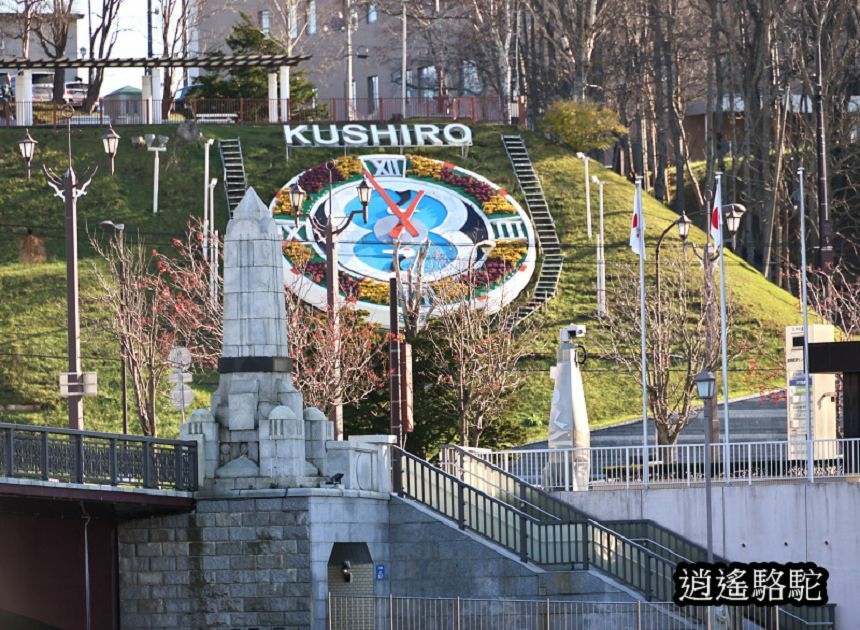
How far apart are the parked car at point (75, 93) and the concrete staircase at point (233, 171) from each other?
11696 millimetres

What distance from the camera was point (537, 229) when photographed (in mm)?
71312

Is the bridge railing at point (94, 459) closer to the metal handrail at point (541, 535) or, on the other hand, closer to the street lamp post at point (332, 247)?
the metal handrail at point (541, 535)

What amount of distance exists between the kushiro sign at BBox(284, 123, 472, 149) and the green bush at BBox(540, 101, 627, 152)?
334cm

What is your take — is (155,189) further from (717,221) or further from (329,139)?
(717,221)

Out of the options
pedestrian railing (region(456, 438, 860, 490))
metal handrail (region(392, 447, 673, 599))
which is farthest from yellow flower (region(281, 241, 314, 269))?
metal handrail (region(392, 447, 673, 599))

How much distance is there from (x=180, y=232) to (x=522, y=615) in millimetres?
37638

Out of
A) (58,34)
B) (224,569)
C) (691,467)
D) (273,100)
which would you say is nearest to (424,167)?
(273,100)

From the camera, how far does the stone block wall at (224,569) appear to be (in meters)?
33.8

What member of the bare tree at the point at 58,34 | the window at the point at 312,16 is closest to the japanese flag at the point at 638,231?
the bare tree at the point at 58,34

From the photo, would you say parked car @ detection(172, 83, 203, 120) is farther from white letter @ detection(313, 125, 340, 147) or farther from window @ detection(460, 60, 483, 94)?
window @ detection(460, 60, 483, 94)

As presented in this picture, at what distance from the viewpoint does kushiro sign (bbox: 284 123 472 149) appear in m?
77.7

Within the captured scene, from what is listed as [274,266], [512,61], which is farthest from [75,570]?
[512,61]

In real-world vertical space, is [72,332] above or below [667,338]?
above

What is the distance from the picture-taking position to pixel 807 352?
4119 centimetres
